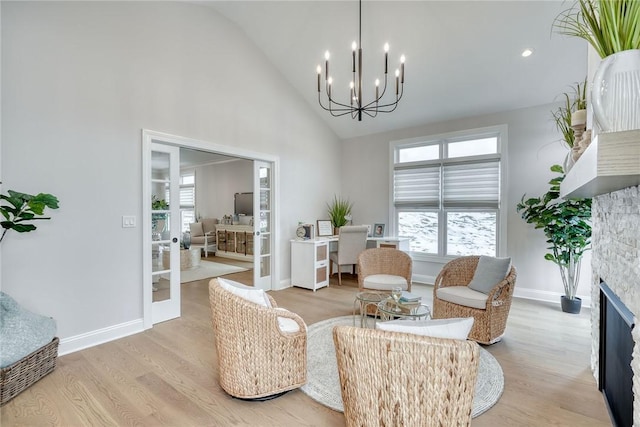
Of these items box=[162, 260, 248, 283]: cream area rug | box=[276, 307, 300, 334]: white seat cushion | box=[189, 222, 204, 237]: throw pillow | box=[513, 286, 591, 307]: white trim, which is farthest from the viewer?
box=[189, 222, 204, 237]: throw pillow

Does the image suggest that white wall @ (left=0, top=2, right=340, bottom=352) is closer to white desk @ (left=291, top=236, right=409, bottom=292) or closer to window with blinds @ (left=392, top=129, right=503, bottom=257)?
white desk @ (left=291, top=236, right=409, bottom=292)

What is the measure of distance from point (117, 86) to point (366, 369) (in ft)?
11.6

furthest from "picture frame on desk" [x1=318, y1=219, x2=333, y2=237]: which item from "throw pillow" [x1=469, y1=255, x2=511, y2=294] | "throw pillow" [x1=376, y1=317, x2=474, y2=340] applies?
"throw pillow" [x1=376, y1=317, x2=474, y2=340]

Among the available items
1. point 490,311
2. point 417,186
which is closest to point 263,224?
point 417,186

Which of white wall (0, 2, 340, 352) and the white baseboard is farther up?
white wall (0, 2, 340, 352)

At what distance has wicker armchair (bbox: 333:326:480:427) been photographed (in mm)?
1203

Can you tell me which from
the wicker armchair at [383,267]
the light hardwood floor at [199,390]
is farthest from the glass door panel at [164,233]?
the wicker armchair at [383,267]

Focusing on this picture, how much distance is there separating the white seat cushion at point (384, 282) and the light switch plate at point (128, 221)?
2709 mm

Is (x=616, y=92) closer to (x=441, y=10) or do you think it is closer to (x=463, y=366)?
(x=463, y=366)

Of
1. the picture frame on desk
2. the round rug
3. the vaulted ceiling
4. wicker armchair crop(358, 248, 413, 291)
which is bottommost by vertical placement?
the round rug

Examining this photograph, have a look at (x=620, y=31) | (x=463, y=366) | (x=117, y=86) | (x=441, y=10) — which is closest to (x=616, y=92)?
(x=620, y=31)

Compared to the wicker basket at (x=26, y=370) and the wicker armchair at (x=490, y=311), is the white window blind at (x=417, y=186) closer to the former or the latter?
the wicker armchair at (x=490, y=311)

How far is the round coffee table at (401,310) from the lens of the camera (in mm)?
2428

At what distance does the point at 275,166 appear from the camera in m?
4.80
